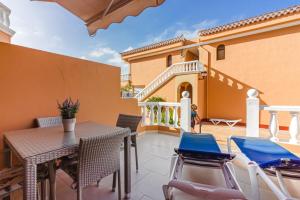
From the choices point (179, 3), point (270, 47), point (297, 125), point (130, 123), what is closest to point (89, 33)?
point (130, 123)

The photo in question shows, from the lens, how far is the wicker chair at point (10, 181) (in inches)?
53.9

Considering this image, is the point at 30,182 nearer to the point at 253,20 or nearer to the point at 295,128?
the point at 295,128

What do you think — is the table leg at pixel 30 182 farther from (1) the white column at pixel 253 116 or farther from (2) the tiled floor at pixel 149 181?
(1) the white column at pixel 253 116

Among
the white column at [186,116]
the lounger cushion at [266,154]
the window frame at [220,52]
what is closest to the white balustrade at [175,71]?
the window frame at [220,52]

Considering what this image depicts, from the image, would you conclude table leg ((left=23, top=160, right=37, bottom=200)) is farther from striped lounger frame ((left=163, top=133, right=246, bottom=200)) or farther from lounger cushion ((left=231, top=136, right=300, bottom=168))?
lounger cushion ((left=231, top=136, right=300, bottom=168))

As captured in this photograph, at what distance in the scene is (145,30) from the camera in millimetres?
10906

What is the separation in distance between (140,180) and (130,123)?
107cm

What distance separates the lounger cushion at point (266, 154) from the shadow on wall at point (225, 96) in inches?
253

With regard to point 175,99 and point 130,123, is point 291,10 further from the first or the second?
point 130,123

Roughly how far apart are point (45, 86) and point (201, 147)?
3.09 m

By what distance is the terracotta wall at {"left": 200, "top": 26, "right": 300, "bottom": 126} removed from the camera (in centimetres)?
706

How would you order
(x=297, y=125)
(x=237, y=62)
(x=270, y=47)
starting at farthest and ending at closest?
(x=237, y=62) < (x=270, y=47) < (x=297, y=125)

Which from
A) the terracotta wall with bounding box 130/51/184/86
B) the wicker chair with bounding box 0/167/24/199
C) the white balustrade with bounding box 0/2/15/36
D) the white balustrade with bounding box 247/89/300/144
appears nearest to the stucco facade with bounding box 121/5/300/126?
the terracotta wall with bounding box 130/51/184/86

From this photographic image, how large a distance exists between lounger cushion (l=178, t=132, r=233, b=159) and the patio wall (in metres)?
2.45
